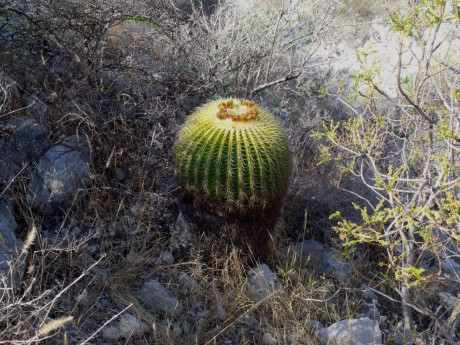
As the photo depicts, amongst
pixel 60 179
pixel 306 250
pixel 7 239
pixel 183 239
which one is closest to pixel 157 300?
pixel 183 239

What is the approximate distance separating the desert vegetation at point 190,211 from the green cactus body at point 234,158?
0.04 feet

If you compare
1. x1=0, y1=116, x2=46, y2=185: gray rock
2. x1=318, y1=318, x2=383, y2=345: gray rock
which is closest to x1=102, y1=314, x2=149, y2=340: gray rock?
x1=318, y1=318, x2=383, y2=345: gray rock

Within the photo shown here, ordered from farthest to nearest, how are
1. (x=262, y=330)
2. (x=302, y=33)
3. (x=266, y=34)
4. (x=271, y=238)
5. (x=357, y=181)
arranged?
(x=302, y=33) → (x=266, y=34) → (x=357, y=181) → (x=271, y=238) → (x=262, y=330)

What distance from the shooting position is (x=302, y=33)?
5984mm

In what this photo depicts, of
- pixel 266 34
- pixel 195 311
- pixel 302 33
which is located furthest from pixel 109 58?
pixel 195 311

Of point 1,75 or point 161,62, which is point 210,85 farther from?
point 1,75

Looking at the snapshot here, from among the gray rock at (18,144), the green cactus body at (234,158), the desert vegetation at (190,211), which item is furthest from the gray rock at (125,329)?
the gray rock at (18,144)

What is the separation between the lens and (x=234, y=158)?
2.91 m

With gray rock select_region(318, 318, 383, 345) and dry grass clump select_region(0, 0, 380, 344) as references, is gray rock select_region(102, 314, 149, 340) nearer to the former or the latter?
dry grass clump select_region(0, 0, 380, 344)

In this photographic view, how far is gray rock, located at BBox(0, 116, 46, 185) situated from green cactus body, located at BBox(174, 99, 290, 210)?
3.67 ft

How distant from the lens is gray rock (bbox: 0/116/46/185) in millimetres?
3230

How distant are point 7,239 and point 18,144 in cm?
88

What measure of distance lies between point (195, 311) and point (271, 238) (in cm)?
74

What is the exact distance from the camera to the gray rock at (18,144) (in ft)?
10.6
